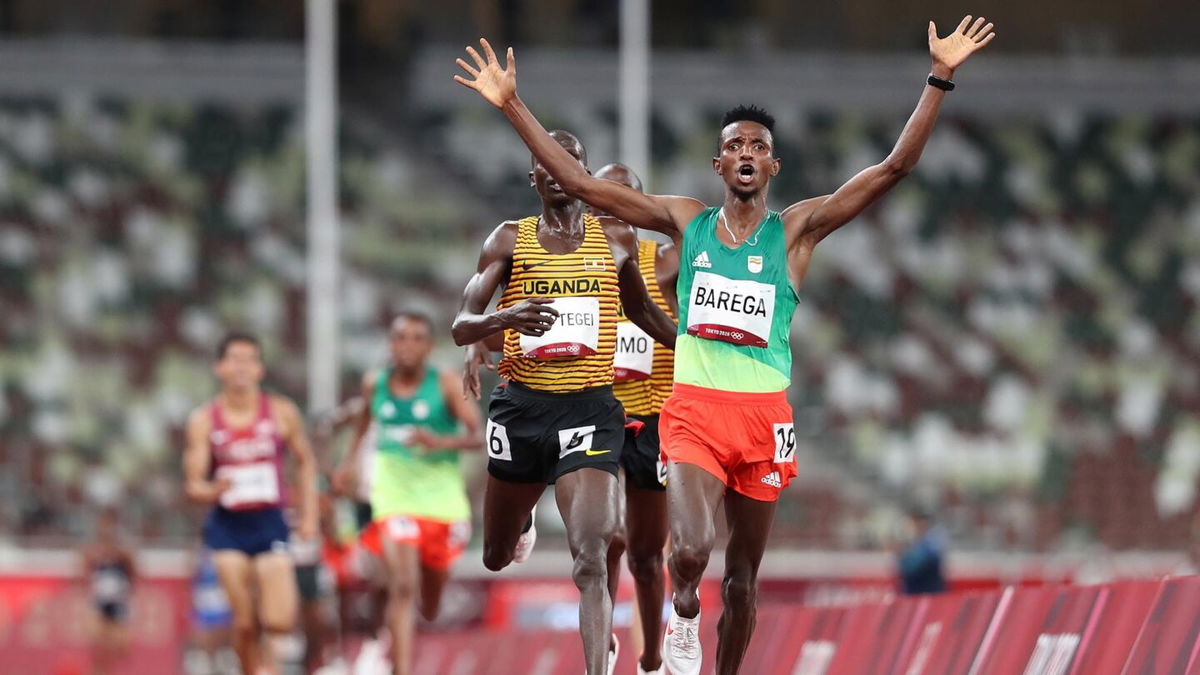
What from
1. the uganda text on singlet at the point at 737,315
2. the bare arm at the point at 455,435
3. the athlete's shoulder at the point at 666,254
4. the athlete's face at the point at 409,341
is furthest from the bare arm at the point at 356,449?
the uganda text on singlet at the point at 737,315

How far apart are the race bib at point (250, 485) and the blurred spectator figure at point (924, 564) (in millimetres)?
9986

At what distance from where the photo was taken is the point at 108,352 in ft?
88.3

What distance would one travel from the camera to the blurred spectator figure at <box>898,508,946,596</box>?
66.7 ft

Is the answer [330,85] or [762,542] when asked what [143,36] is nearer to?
[330,85]

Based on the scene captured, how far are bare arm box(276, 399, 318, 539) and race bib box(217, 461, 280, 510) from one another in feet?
0.78

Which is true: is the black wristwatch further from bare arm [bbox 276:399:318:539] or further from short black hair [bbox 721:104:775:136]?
bare arm [bbox 276:399:318:539]

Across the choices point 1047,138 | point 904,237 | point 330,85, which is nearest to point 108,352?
point 330,85

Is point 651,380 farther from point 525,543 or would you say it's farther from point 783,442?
point 783,442

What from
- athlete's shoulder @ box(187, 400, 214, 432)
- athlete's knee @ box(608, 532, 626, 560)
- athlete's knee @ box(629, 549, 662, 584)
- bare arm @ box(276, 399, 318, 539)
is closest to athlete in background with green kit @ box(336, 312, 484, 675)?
bare arm @ box(276, 399, 318, 539)

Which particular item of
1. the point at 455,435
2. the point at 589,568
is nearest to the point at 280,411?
the point at 455,435

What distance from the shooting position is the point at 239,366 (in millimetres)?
12094

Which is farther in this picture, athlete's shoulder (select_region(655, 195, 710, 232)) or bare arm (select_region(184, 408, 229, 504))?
bare arm (select_region(184, 408, 229, 504))

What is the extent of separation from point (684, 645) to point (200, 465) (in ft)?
18.1

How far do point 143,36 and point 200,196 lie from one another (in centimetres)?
250
